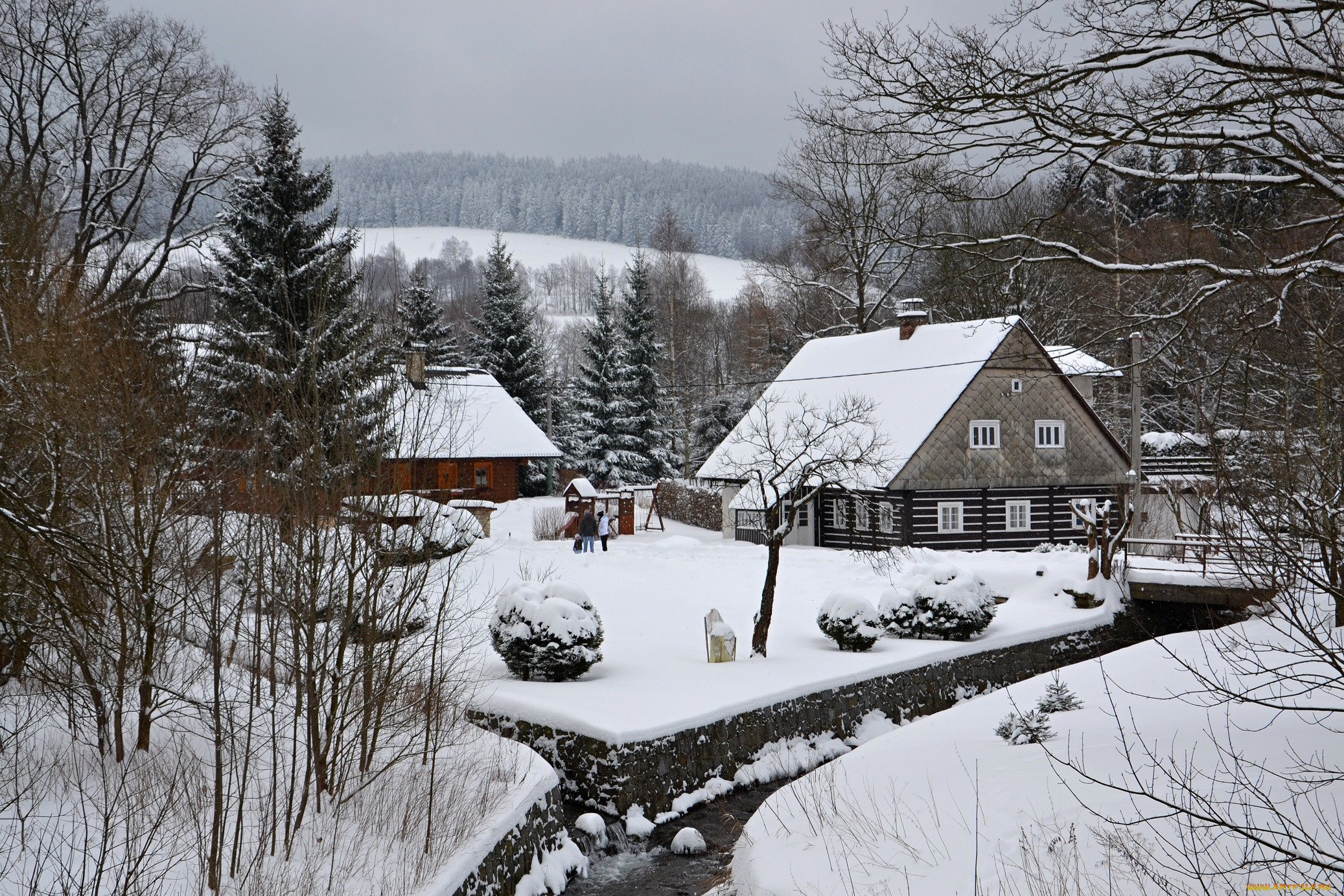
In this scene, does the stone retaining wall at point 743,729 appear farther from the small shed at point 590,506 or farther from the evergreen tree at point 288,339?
the small shed at point 590,506

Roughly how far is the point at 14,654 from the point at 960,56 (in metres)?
9.62

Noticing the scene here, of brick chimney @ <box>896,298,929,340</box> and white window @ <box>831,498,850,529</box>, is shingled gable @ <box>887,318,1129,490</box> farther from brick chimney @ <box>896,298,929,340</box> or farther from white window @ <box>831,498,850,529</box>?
brick chimney @ <box>896,298,929,340</box>

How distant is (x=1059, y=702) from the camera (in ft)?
34.9

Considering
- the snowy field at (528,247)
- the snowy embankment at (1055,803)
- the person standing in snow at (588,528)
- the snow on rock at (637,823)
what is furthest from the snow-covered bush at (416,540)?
the snowy field at (528,247)

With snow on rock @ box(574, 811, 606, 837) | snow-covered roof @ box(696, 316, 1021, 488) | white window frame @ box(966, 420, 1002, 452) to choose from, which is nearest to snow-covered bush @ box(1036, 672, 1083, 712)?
snow on rock @ box(574, 811, 606, 837)

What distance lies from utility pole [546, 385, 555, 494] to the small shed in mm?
5694

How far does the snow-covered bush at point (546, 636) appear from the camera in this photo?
13.6m

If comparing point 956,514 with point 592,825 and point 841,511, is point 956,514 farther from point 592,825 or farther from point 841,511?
point 592,825

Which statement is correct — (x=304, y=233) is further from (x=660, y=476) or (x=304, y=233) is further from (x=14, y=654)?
(x=660, y=476)

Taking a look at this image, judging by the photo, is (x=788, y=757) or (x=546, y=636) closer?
(x=788, y=757)

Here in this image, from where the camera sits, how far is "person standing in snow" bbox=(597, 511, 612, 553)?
25.6 meters

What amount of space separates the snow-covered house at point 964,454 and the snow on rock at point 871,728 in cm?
1085

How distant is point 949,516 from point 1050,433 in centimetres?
417

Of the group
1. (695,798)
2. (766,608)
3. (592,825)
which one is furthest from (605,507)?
(592,825)
